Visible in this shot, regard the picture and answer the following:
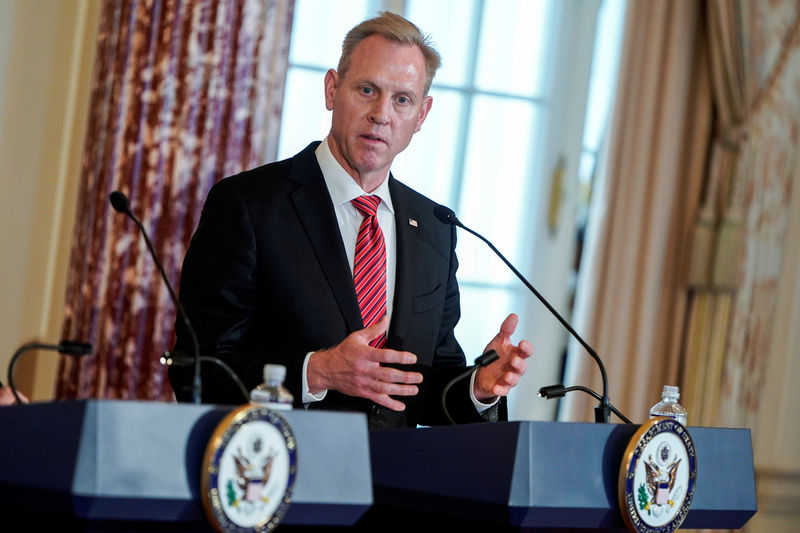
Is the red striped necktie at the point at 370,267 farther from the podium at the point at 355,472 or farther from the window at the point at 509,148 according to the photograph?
the window at the point at 509,148

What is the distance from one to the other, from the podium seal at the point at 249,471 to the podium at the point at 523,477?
0.33m

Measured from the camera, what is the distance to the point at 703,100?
4.62 meters

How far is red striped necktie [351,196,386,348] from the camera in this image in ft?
7.16

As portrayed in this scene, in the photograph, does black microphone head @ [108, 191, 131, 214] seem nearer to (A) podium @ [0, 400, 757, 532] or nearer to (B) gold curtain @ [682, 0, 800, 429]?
(A) podium @ [0, 400, 757, 532]

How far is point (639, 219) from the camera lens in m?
4.53

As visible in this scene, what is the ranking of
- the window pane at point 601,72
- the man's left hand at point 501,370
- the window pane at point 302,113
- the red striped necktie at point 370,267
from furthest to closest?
the window pane at point 601,72 → the window pane at point 302,113 → the red striped necktie at point 370,267 → the man's left hand at point 501,370

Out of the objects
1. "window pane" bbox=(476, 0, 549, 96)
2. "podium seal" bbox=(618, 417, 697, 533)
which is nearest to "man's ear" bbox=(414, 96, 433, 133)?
"podium seal" bbox=(618, 417, 697, 533)

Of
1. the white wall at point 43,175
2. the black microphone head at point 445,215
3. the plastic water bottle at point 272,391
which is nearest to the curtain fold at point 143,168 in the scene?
the white wall at point 43,175

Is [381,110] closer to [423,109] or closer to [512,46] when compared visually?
[423,109]

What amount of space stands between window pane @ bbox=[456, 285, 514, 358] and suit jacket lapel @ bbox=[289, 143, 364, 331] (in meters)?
2.30

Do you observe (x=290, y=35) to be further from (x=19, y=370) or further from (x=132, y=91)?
(x=19, y=370)

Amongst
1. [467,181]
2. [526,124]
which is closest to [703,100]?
[526,124]

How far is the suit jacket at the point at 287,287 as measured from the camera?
208cm

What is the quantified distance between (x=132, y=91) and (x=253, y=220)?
72.0 inches
